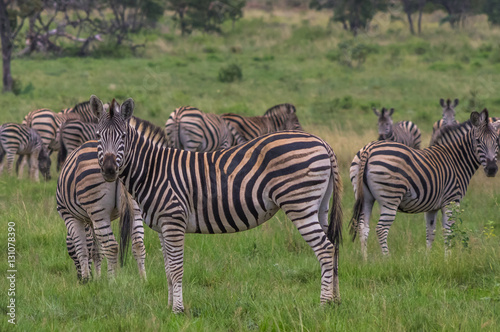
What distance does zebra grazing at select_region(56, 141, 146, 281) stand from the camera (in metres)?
6.23

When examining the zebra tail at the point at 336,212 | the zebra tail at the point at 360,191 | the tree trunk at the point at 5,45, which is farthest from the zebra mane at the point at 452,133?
the tree trunk at the point at 5,45

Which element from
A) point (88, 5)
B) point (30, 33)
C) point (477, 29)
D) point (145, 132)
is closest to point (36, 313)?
point (145, 132)

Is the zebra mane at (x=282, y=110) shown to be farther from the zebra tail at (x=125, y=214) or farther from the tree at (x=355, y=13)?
the tree at (x=355, y=13)

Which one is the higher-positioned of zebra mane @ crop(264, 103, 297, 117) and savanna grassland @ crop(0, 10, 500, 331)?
zebra mane @ crop(264, 103, 297, 117)

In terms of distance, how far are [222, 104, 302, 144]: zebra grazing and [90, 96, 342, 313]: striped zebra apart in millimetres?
7372

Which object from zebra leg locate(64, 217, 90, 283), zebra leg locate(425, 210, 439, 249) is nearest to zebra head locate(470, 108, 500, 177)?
zebra leg locate(425, 210, 439, 249)

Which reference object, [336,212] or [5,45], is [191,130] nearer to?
[336,212]

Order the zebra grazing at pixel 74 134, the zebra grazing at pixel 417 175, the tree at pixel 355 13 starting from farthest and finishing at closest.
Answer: the tree at pixel 355 13 < the zebra grazing at pixel 74 134 < the zebra grazing at pixel 417 175

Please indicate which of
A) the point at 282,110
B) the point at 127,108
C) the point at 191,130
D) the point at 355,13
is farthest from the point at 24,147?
the point at 355,13

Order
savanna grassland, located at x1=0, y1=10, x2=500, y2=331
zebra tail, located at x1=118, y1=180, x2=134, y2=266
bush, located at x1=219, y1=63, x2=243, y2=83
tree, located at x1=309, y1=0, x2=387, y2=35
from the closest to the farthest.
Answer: savanna grassland, located at x1=0, y1=10, x2=500, y2=331 < zebra tail, located at x1=118, y1=180, x2=134, y2=266 < bush, located at x1=219, y1=63, x2=243, y2=83 < tree, located at x1=309, y1=0, x2=387, y2=35

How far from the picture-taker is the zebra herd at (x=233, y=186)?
5.41 meters

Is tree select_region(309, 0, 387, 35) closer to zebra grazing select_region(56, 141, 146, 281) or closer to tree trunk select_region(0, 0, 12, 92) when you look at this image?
tree trunk select_region(0, 0, 12, 92)

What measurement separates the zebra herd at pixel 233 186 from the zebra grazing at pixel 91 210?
0.4 inches

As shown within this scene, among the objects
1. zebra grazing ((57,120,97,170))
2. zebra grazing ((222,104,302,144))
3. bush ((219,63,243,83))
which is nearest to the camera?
zebra grazing ((57,120,97,170))
